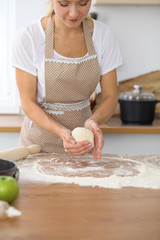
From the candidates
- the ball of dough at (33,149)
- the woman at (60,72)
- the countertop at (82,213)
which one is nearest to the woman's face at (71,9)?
the woman at (60,72)

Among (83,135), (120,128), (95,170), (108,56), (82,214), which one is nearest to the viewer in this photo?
(82,214)

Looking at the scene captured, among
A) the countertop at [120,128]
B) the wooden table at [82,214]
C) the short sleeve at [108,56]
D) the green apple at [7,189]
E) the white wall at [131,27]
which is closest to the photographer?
the wooden table at [82,214]

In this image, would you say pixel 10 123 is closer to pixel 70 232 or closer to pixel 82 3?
pixel 82 3

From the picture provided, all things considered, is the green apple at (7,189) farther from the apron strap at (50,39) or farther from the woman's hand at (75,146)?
the apron strap at (50,39)

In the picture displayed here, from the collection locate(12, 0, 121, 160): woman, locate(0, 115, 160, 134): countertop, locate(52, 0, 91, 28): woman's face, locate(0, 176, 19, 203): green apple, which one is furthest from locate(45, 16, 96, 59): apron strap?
locate(0, 176, 19, 203): green apple

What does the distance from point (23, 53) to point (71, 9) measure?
1.12 ft

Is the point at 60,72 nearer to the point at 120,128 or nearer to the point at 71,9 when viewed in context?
the point at 71,9

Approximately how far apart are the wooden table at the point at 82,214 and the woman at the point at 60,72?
0.62 m

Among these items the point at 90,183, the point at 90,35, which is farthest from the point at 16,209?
the point at 90,35

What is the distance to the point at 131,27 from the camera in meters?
3.13

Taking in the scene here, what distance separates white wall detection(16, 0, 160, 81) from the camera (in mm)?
3074

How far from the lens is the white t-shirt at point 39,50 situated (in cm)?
196

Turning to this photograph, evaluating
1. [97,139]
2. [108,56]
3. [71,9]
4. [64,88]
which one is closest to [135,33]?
[108,56]

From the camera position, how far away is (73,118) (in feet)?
6.87
